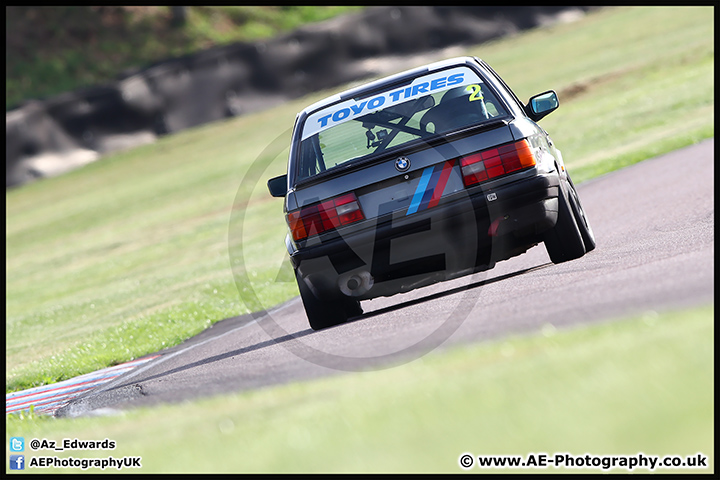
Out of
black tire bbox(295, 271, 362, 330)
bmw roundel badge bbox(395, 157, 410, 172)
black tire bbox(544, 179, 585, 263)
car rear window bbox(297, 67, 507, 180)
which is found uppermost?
car rear window bbox(297, 67, 507, 180)

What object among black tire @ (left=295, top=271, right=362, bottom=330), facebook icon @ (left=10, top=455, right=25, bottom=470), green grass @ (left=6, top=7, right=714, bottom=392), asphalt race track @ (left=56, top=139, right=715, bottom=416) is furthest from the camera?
green grass @ (left=6, top=7, right=714, bottom=392)

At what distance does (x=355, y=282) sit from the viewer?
5.95 metres

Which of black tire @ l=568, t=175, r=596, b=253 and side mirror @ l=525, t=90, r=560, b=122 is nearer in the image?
black tire @ l=568, t=175, r=596, b=253

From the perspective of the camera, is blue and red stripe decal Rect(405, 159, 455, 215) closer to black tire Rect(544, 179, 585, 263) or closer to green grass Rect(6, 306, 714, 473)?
black tire Rect(544, 179, 585, 263)

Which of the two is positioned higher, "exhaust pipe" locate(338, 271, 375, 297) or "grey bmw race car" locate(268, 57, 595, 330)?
"grey bmw race car" locate(268, 57, 595, 330)

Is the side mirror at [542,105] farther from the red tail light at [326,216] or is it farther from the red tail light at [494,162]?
the red tail light at [326,216]

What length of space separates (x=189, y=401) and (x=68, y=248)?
612 inches

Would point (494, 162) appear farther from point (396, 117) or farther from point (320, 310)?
point (320, 310)

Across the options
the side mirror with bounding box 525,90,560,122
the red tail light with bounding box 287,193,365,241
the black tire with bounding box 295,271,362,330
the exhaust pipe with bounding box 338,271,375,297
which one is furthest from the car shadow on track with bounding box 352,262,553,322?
the side mirror with bounding box 525,90,560,122

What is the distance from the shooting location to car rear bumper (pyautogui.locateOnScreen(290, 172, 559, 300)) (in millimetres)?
5762

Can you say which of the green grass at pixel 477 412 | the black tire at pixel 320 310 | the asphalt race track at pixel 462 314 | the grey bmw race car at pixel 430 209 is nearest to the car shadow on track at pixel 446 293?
the asphalt race track at pixel 462 314

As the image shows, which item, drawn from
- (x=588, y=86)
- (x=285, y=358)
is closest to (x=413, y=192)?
(x=285, y=358)

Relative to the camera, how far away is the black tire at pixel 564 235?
6.06 meters

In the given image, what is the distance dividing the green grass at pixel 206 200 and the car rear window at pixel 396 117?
2.85 m
